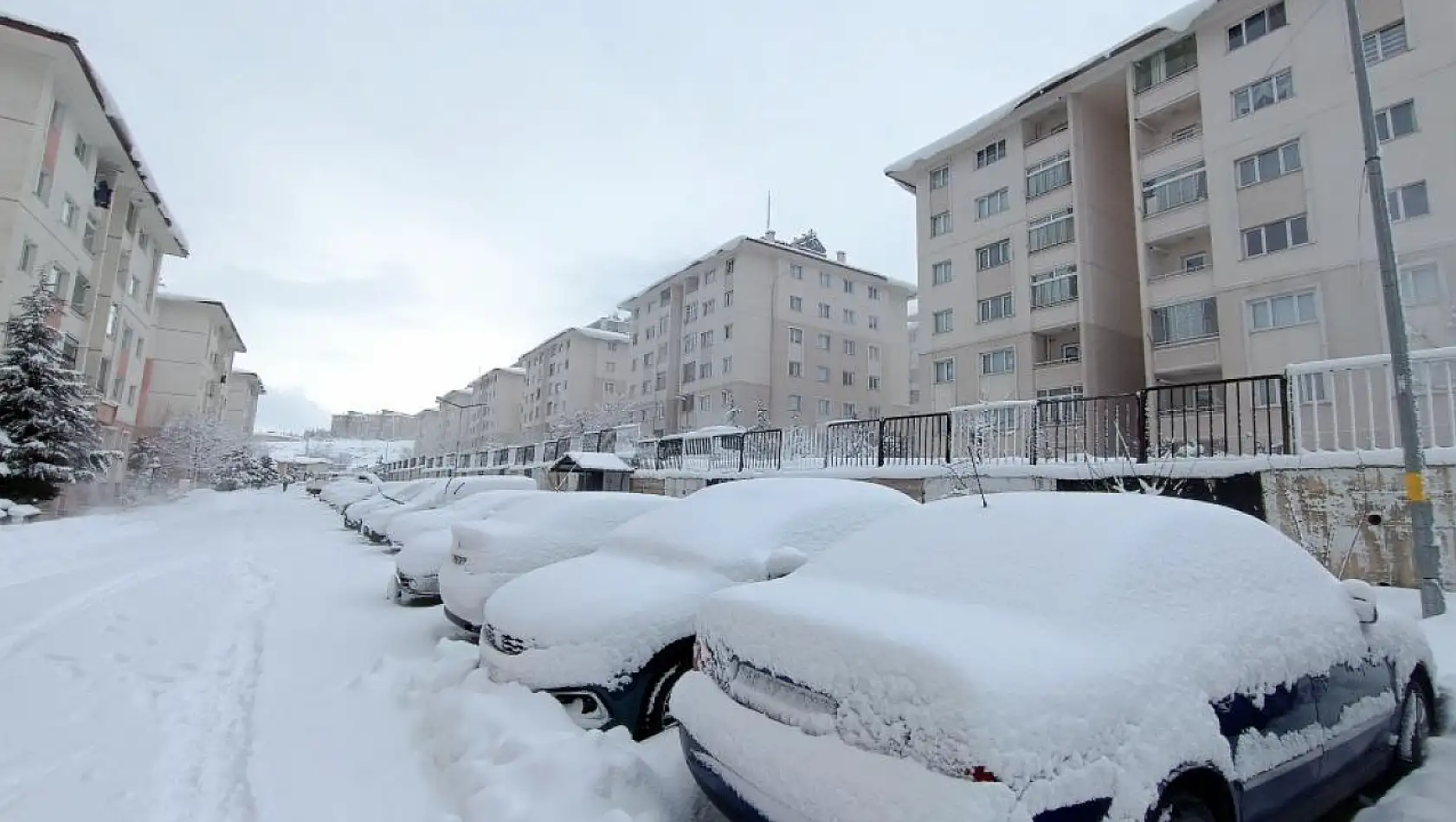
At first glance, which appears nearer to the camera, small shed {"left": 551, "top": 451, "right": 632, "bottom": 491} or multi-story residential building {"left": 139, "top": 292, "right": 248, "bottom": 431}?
small shed {"left": 551, "top": 451, "right": 632, "bottom": 491}

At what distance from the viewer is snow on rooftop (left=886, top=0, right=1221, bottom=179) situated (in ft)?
71.9

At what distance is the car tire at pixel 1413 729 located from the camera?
10.5 ft

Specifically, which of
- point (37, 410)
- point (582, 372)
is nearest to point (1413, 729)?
point (37, 410)

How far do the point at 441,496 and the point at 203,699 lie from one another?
34.5 ft

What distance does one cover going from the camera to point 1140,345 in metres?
26.2

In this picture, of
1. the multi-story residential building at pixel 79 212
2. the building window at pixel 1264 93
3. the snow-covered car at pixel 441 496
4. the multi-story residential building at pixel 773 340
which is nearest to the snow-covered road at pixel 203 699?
the snow-covered car at pixel 441 496

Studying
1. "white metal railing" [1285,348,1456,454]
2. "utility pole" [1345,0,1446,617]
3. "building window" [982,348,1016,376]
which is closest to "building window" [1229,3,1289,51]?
"building window" [982,348,1016,376]

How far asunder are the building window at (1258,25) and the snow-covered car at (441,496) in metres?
25.0

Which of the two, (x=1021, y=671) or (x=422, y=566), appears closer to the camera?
(x=1021, y=671)

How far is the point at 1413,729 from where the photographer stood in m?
3.29

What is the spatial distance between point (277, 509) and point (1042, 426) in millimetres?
34909

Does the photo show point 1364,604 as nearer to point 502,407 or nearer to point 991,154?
point 991,154

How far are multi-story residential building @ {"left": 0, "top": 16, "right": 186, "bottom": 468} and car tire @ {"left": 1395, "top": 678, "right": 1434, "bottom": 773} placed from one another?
30.0 metres

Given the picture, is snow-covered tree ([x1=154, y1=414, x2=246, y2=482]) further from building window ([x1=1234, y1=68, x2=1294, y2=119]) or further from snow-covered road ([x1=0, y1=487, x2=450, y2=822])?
building window ([x1=1234, y1=68, x2=1294, y2=119])
